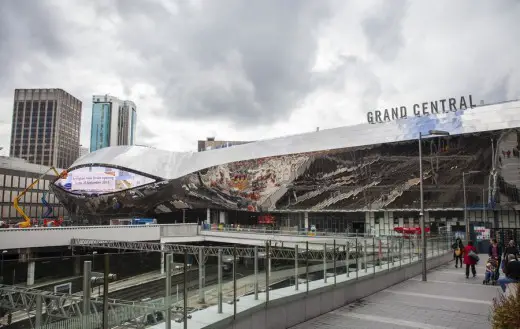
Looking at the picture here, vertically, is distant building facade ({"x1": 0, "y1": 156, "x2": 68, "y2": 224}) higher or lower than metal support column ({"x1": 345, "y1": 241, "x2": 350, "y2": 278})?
higher

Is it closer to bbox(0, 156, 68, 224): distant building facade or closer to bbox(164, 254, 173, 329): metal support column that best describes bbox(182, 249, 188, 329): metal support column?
bbox(164, 254, 173, 329): metal support column

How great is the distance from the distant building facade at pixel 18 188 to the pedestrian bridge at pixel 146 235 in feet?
169

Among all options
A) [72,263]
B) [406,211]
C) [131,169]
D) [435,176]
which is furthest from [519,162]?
[131,169]

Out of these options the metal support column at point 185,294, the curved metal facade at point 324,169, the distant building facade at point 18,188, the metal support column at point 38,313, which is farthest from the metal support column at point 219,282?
the distant building facade at point 18,188

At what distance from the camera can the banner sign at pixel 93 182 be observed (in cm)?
8498

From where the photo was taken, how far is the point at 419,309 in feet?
39.2

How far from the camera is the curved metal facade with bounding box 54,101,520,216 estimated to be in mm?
51469

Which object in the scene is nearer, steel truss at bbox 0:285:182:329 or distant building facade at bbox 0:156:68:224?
steel truss at bbox 0:285:182:329

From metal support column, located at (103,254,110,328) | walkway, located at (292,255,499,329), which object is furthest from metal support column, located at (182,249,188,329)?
walkway, located at (292,255,499,329)

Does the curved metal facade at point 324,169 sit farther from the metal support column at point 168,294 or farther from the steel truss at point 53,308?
the steel truss at point 53,308

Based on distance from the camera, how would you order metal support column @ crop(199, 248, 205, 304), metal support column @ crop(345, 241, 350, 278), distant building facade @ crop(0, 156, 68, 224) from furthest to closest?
distant building facade @ crop(0, 156, 68, 224)
metal support column @ crop(345, 241, 350, 278)
metal support column @ crop(199, 248, 205, 304)

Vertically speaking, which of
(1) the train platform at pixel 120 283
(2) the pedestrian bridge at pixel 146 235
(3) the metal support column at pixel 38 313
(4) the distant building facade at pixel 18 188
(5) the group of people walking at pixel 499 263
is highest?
(4) the distant building facade at pixel 18 188

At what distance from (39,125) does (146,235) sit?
14767 centimetres

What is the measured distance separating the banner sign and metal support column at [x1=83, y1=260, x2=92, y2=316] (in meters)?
84.0
